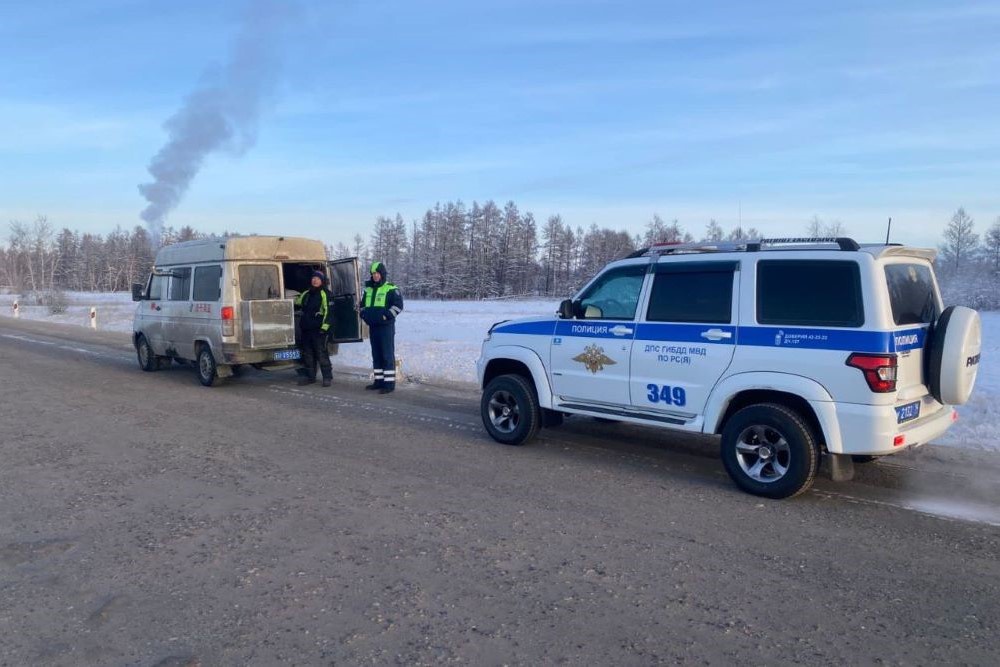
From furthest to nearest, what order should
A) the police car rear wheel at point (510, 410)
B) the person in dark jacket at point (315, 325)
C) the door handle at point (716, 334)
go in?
the person in dark jacket at point (315, 325)
the police car rear wheel at point (510, 410)
the door handle at point (716, 334)

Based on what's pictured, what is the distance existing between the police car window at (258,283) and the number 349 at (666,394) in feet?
25.4

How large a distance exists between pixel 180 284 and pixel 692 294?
997 cm

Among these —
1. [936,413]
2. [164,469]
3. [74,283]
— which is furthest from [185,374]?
[74,283]

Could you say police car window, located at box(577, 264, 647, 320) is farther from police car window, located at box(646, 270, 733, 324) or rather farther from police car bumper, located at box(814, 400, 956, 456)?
police car bumper, located at box(814, 400, 956, 456)

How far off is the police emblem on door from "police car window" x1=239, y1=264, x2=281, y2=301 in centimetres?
685

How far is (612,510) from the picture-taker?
5699 mm

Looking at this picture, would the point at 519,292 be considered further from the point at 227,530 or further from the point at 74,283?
the point at 227,530

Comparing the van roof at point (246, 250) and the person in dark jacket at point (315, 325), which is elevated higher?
the van roof at point (246, 250)

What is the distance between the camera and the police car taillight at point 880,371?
5398 millimetres

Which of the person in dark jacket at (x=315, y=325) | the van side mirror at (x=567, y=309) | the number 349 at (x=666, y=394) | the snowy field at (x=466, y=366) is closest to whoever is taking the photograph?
the number 349 at (x=666, y=394)

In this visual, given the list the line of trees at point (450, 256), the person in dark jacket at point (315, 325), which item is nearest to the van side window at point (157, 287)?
the person in dark jacket at point (315, 325)

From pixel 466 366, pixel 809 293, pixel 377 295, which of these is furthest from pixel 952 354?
pixel 466 366

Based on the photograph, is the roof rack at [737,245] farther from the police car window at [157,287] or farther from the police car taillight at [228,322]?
the police car window at [157,287]

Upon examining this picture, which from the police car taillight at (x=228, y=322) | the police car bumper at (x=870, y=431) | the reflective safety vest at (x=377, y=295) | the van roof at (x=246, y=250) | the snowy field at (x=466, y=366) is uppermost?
the van roof at (x=246, y=250)
